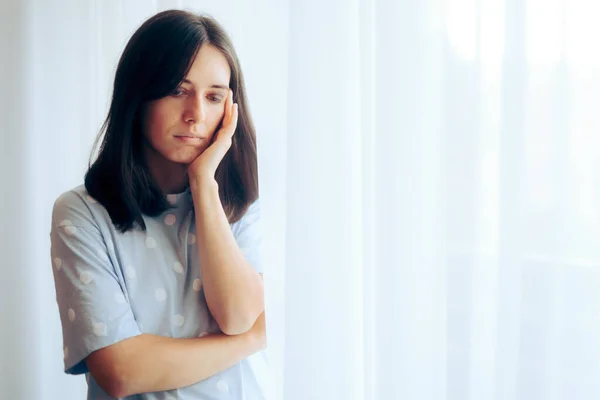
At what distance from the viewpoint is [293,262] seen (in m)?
0.80

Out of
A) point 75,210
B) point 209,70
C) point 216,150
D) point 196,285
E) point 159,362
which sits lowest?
point 159,362

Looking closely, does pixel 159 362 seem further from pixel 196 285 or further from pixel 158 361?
pixel 196 285

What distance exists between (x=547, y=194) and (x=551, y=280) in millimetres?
89

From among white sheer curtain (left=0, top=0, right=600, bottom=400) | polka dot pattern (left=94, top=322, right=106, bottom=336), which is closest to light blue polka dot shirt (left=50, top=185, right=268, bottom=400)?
polka dot pattern (left=94, top=322, right=106, bottom=336)

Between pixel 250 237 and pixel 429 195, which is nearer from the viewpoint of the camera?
pixel 429 195

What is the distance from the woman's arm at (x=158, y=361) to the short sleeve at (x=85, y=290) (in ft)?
0.07

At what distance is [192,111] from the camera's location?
1.01 metres

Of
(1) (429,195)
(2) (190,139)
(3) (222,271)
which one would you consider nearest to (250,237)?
(3) (222,271)

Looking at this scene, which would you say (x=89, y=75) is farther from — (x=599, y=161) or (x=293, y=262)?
(x=599, y=161)

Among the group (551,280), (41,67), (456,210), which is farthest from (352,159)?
(41,67)

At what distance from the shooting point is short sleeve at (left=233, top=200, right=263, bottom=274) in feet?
3.38

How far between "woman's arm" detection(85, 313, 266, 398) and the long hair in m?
0.20

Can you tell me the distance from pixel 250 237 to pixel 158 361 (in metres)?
0.25

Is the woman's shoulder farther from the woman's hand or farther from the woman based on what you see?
the woman's hand
